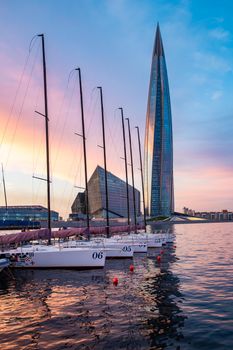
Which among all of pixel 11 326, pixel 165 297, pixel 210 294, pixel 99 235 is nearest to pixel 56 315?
pixel 11 326

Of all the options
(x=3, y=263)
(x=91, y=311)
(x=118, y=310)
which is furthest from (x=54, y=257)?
(x=118, y=310)

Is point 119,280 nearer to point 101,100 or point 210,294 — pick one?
point 210,294

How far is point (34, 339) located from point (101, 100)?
41.7m

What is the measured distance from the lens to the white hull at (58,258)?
30.3 metres

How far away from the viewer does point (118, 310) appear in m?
17.5

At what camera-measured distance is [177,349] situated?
40.8 ft

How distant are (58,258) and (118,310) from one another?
1376 cm

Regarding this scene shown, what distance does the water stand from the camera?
13477mm

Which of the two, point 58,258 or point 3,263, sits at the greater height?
point 3,263

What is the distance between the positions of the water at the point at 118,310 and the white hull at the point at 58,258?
120 cm

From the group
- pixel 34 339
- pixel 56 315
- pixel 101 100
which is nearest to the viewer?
pixel 34 339

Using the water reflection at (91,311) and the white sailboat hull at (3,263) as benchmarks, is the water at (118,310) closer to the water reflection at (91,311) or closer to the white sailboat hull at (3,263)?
the water reflection at (91,311)

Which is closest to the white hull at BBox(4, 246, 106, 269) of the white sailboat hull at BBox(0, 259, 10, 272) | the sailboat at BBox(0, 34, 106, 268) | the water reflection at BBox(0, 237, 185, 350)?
the sailboat at BBox(0, 34, 106, 268)

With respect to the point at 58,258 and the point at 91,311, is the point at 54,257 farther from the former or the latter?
the point at 91,311
